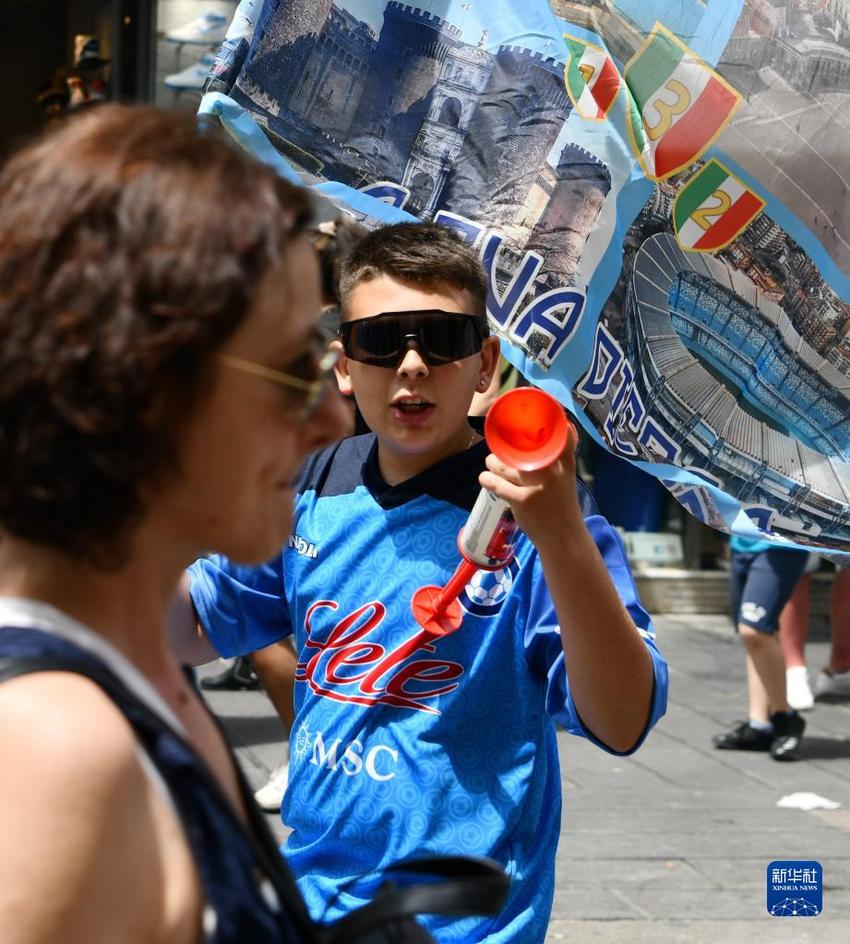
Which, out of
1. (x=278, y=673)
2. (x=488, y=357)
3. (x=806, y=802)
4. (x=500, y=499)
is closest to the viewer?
(x=500, y=499)

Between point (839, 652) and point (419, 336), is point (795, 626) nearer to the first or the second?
point (839, 652)

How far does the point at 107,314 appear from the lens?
1.16 meters

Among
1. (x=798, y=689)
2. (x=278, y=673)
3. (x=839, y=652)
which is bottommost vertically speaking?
(x=839, y=652)

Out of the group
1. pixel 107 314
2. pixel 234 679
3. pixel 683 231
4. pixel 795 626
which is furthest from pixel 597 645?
pixel 795 626

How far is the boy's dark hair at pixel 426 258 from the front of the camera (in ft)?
8.64

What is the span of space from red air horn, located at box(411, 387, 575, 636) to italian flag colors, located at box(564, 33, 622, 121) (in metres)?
0.78

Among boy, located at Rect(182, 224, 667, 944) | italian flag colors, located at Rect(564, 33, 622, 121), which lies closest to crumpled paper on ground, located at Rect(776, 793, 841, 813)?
boy, located at Rect(182, 224, 667, 944)

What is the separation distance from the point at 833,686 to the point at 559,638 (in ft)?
21.1

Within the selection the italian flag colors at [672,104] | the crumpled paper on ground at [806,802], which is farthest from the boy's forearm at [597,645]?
the crumpled paper on ground at [806,802]

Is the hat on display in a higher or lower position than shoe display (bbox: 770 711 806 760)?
higher

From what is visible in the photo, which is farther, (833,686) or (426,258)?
(833,686)

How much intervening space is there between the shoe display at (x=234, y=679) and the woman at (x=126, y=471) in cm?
618

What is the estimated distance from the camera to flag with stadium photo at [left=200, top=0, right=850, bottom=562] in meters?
2.65

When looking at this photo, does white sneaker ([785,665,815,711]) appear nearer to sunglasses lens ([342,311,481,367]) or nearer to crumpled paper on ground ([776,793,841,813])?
crumpled paper on ground ([776,793,841,813])
